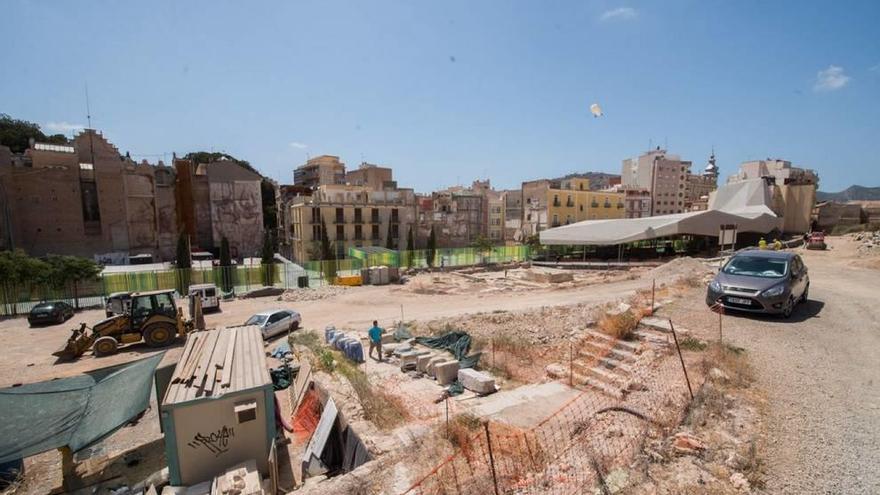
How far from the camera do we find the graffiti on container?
20.5ft

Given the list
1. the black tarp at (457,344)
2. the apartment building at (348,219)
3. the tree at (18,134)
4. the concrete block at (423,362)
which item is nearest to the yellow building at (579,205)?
the apartment building at (348,219)

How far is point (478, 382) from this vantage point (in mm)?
8672

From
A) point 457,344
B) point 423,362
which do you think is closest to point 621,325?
point 457,344

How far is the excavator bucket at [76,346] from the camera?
1457 cm

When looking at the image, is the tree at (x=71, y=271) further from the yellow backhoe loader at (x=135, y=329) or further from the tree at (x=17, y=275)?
the yellow backhoe loader at (x=135, y=329)

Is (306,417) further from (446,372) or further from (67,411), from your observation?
(67,411)

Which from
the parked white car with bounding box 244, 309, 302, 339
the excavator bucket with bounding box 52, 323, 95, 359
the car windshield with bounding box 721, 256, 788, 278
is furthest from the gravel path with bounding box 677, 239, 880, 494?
the excavator bucket with bounding box 52, 323, 95, 359

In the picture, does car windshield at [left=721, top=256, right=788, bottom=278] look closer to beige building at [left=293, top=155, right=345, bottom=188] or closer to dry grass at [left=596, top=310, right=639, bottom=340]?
dry grass at [left=596, top=310, right=639, bottom=340]

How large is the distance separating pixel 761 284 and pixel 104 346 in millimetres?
21524

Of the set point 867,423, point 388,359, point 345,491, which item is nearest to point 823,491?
point 867,423

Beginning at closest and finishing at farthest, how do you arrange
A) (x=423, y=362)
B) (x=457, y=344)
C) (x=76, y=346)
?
(x=423, y=362) < (x=457, y=344) < (x=76, y=346)

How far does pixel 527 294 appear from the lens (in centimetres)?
2342

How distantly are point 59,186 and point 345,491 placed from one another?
187 feet

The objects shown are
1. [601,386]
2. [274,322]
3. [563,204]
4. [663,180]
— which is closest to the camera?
[601,386]
